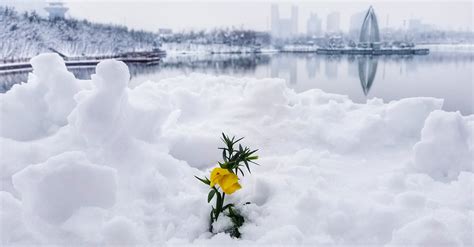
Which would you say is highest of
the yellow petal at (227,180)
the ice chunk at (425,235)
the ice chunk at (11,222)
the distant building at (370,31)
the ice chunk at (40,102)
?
the distant building at (370,31)

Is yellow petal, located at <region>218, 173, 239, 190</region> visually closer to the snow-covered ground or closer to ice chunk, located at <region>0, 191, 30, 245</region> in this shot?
the snow-covered ground

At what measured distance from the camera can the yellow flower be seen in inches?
100

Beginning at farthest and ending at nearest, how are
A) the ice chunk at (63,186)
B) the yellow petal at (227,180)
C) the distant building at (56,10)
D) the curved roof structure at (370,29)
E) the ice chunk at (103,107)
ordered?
the curved roof structure at (370,29), the distant building at (56,10), the ice chunk at (103,107), the yellow petal at (227,180), the ice chunk at (63,186)

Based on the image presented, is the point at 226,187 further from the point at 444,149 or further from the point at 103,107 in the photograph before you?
the point at 444,149

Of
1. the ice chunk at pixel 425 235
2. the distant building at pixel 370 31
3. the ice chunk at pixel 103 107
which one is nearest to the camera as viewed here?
the ice chunk at pixel 425 235

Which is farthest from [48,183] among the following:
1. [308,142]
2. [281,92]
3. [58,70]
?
[281,92]

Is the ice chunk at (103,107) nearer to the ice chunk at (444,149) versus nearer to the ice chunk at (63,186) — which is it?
the ice chunk at (63,186)

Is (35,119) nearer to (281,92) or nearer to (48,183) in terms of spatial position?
(48,183)

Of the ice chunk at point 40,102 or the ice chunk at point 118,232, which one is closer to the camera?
the ice chunk at point 118,232

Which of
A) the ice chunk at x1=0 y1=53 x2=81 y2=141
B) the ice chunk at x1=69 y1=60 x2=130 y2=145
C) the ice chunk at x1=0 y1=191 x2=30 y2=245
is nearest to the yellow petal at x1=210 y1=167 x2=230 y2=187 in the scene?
the ice chunk at x1=69 y1=60 x2=130 y2=145

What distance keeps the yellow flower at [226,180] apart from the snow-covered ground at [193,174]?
331 millimetres

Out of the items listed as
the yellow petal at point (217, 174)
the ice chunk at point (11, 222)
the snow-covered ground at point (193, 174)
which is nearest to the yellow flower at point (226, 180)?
the yellow petal at point (217, 174)

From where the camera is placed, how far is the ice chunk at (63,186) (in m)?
2.44

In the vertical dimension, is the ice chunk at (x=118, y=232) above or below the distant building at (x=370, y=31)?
below
